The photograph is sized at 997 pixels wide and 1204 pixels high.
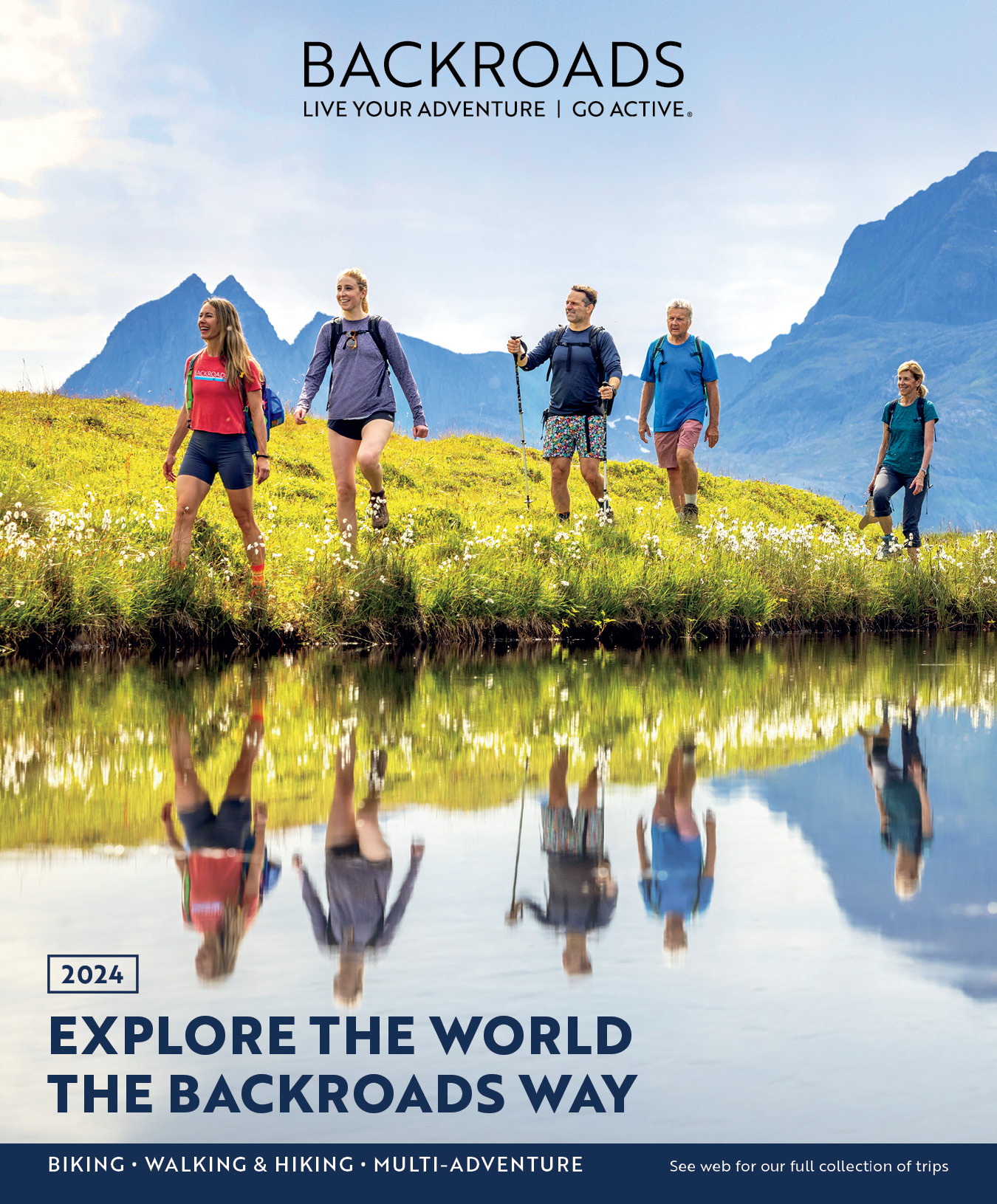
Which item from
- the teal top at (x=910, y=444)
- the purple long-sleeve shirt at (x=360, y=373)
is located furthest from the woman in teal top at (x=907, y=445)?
the purple long-sleeve shirt at (x=360, y=373)

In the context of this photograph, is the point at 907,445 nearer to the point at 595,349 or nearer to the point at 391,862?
the point at 595,349

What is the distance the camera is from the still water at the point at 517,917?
2.37 meters

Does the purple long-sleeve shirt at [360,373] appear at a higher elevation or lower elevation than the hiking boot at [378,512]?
higher

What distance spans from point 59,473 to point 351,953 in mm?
15776

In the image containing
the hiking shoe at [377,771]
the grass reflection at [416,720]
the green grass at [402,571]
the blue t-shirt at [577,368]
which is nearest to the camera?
the grass reflection at [416,720]

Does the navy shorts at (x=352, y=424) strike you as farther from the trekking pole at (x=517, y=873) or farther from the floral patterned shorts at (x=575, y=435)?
the trekking pole at (x=517, y=873)

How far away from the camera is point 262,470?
11.2m

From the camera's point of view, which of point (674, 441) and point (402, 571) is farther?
point (674, 441)

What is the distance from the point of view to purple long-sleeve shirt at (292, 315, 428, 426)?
40.5 feet

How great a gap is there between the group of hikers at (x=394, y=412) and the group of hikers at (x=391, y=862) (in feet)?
19.5

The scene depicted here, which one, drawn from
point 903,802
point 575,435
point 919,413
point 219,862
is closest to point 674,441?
point 575,435

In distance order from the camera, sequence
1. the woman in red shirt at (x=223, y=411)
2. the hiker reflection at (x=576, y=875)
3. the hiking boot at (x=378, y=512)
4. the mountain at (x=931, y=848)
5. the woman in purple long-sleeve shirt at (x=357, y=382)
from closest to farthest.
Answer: the mountain at (x=931, y=848) → the hiker reflection at (x=576, y=875) → the woman in red shirt at (x=223, y=411) → the woman in purple long-sleeve shirt at (x=357, y=382) → the hiking boot at (x=378, y=512)

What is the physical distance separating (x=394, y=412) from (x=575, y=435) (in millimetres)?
2695

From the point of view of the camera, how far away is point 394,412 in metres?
12.6
